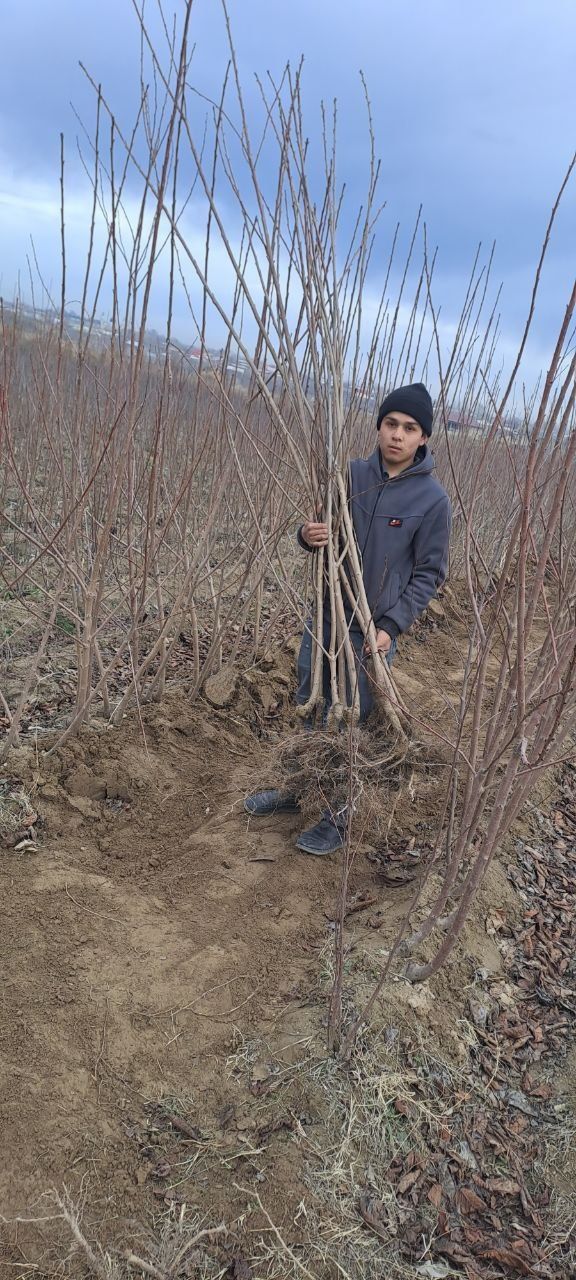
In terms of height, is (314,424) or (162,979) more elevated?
(314,424)

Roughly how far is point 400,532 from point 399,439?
0.30 m

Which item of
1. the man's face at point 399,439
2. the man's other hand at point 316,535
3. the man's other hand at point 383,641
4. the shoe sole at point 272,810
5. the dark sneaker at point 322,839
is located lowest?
the shoe sole at point 272,810

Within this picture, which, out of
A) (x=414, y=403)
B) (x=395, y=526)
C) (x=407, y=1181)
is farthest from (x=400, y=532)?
(x=407, y=1181)

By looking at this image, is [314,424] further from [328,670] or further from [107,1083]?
[107,1083]

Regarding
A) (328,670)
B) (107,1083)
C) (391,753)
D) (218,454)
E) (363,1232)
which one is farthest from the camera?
(218,454)

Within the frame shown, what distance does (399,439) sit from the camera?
2307 mm

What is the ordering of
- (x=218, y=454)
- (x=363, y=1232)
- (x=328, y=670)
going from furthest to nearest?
(x=218, y=454), (x=328, y=670), (x=363, y=1232)

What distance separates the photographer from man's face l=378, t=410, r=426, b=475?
2.29 meters

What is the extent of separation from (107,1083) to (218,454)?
7.01 ft

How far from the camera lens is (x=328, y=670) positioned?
254cm

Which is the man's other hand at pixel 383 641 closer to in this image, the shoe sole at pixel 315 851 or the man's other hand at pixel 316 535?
the man's other hand at pixel 316 535

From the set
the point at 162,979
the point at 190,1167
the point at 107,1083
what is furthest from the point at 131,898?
the point at 190,1167

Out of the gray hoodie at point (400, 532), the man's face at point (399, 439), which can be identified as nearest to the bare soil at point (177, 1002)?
the gray hoodie at point (400, 532)

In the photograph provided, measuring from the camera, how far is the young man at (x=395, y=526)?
2.30 meters
